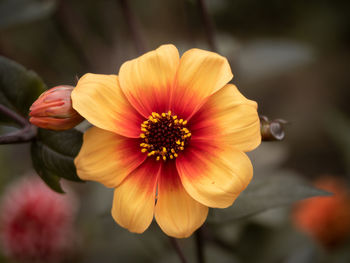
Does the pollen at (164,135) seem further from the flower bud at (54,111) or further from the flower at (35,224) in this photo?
the flower at (35,224)

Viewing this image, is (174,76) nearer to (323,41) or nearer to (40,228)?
(40,228)

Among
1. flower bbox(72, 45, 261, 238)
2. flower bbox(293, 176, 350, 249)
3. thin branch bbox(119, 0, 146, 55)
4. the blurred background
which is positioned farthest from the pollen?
flower bbox(293, 176, 350, 249)

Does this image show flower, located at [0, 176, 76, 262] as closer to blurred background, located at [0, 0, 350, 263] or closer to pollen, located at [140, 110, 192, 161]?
blurred background, located at [0, 0, 350, 263]

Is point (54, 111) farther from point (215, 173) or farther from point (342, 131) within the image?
point (342, 131)

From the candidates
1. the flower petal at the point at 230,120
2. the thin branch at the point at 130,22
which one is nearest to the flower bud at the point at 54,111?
the flower petal at the point at 230,120

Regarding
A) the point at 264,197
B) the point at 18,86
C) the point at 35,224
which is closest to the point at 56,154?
the point at 18,86
